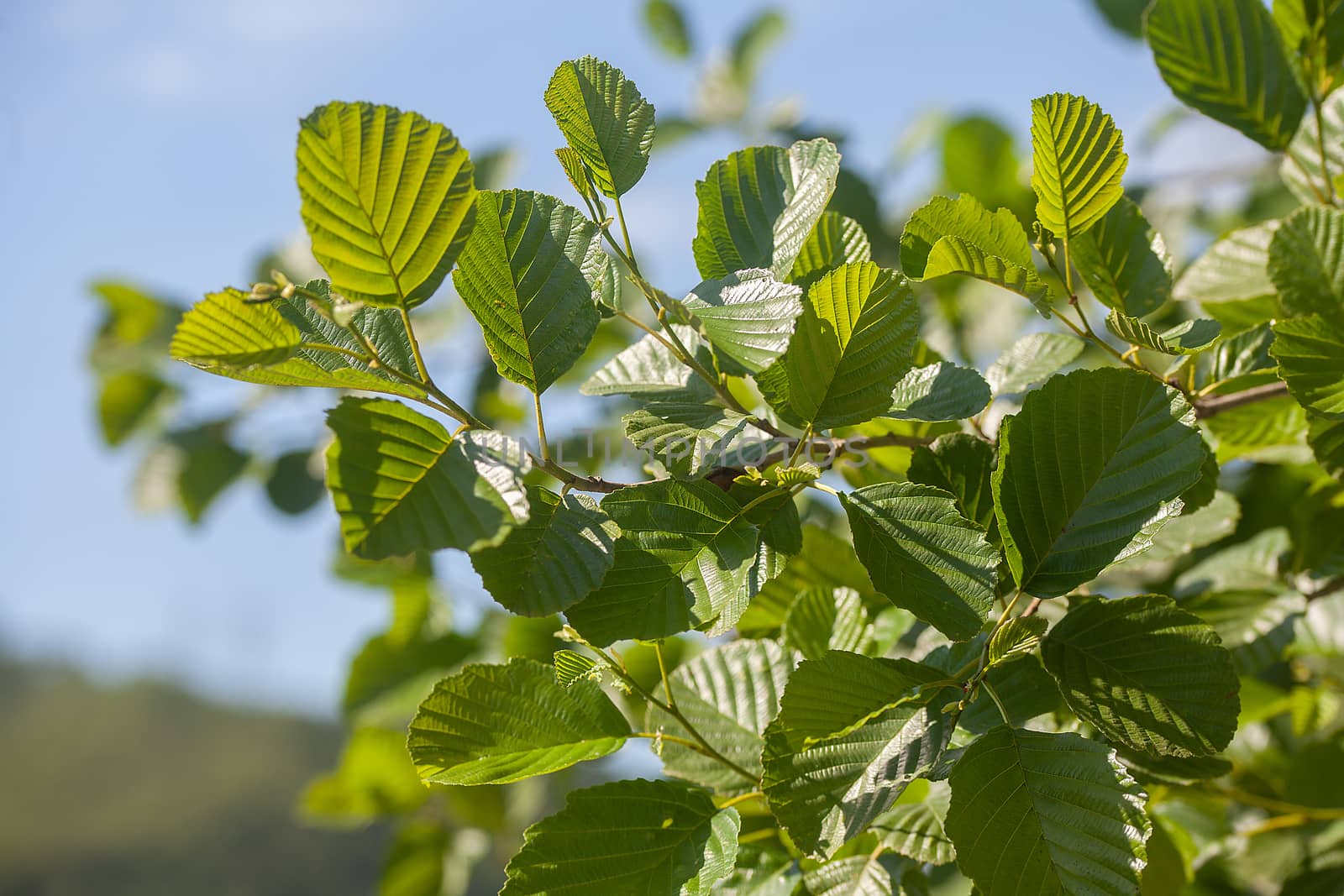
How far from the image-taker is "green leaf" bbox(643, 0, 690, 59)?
205 cm

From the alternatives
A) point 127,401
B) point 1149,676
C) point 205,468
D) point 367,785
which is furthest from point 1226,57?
point 127,401

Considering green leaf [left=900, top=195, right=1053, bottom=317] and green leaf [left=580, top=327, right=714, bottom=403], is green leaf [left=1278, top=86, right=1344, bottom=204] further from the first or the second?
green leaf [left=580, top=327, right=714, bottom=403]

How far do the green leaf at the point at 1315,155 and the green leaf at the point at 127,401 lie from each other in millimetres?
1676

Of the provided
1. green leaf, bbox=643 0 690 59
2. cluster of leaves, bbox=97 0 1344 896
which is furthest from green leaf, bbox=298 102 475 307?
green leaf, bbox=643 0 690 59

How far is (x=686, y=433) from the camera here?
1.44 ft

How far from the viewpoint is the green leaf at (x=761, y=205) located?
1.61 feet

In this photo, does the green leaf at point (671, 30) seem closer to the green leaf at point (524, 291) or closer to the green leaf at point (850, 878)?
the green leaf at point (524, 291)

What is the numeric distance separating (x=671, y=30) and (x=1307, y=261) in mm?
1787

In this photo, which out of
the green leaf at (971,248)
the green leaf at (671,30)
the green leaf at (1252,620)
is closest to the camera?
the green leaf at (971,248)

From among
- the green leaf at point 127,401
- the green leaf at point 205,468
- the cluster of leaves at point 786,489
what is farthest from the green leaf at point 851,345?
the green leaf at point 127,401

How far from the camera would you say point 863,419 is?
45cm

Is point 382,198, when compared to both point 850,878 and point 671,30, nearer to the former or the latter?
point 850,878

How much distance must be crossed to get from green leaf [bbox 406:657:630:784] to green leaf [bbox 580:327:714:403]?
0.49ft

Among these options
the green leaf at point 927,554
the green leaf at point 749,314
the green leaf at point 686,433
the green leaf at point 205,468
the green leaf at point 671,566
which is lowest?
the green leaf at point 927,554
